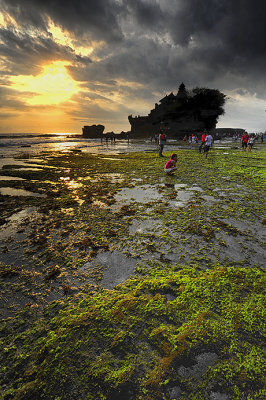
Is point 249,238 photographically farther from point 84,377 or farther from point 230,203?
point 84,377

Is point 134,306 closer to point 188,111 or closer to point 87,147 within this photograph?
point 87,147

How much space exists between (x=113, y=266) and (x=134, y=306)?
909 mm

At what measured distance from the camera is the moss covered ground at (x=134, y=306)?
1.61 metres

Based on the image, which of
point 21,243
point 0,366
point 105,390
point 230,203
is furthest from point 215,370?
point 230,203

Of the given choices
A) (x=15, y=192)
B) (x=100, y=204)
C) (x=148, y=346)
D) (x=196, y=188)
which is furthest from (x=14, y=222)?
(x=196, y=188)

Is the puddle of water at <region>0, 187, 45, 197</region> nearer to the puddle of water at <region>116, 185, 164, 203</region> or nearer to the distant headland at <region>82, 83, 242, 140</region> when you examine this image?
A: the puddle of water at <region>116, 185, 164, 203</region>

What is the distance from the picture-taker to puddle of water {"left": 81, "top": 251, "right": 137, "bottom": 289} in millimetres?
2808

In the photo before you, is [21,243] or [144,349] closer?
[144,349]

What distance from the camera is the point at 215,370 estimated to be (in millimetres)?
1662

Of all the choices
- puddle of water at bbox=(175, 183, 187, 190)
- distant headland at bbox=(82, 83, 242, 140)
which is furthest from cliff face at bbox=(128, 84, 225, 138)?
puddle of water at bbox=(175, 183, 187, 190)

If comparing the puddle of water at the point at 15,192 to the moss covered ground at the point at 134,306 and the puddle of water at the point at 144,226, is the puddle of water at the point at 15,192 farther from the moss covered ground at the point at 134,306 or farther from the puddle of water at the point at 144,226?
the puddle of water at the point at 144,226

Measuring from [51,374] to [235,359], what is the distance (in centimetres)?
180

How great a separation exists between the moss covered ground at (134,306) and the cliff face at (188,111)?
8049cm

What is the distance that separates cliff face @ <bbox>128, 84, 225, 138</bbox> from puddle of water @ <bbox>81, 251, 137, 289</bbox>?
81.4 metres
